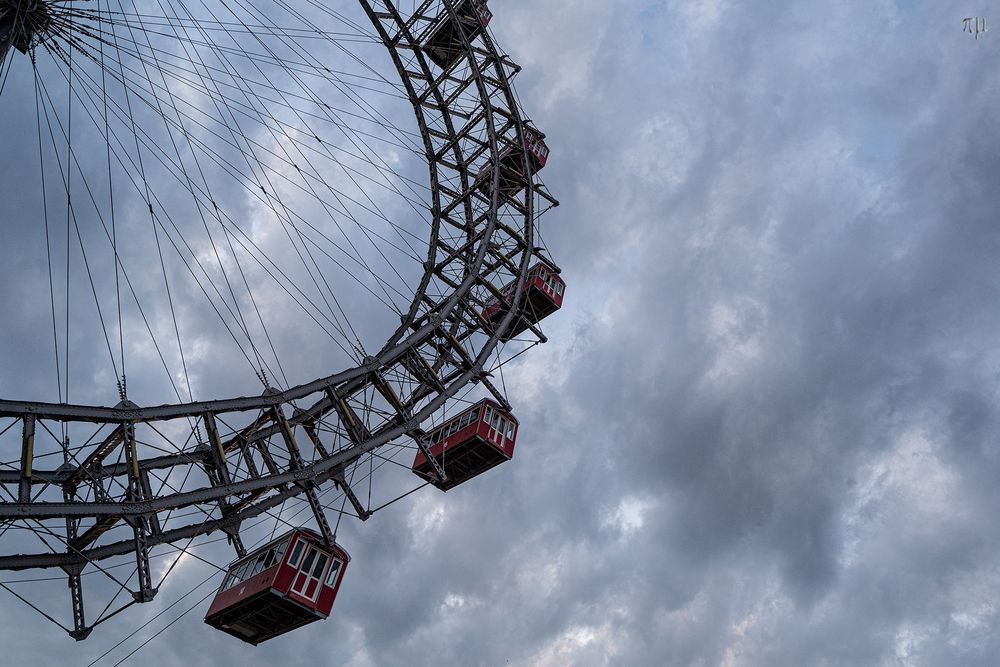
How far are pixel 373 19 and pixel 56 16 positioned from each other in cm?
Answer: 1741

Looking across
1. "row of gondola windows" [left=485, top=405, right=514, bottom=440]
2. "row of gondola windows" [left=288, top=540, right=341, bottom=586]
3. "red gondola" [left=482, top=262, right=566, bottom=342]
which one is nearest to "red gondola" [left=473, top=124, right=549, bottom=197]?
"red gondola" [left=482, top=262, right=566, bottom=342]

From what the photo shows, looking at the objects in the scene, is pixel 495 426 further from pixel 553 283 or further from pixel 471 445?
pixel 553 283

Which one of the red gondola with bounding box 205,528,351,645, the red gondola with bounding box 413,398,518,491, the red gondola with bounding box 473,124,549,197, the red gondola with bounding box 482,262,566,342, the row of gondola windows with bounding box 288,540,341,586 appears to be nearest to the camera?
the red gondola with bounding box 205,528,351,645

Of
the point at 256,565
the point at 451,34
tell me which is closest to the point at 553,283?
the point at 451,34

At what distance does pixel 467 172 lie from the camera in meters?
41.2

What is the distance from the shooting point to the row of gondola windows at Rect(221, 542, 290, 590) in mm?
26391

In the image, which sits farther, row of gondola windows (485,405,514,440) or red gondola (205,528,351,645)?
row of gondola windows (485,405,514,440)

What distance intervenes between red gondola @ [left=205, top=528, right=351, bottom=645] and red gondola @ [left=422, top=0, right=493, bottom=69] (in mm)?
25353

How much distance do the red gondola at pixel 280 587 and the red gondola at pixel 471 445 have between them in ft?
23.6

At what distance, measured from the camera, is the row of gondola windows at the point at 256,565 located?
2639 centimetres

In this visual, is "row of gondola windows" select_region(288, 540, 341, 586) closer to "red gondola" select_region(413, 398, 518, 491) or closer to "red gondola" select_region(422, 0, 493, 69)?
"red gondola" select_region(413, 398, 518, 491)

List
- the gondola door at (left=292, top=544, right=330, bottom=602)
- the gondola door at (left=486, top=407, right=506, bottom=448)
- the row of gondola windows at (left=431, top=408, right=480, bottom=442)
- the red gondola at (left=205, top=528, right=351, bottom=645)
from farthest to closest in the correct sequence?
the row of gondola windows at (left=431, top=408, right=480, bottom=442), the gondola door at (left=486, top=407, right=506, bottom=448), the gondola door at (left=292, top=544, right=330, bottom=602), the red gondola at (left=205, top=528, right=351, bottom=645)

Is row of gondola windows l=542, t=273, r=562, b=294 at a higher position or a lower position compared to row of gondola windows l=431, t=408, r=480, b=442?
higher

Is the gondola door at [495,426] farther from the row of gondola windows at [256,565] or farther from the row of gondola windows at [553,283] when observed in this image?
the row of gondola windows at [256,565]
